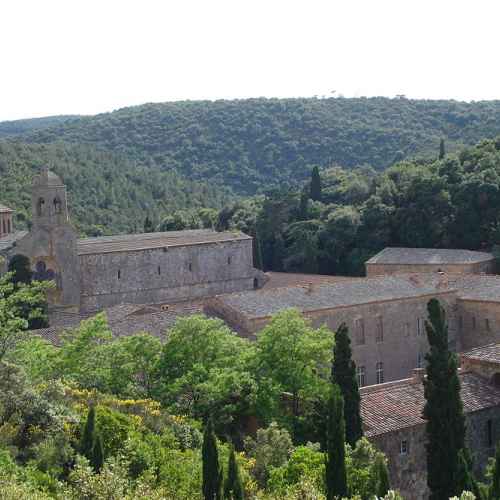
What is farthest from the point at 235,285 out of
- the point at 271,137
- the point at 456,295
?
the point at 271,137

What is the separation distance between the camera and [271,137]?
124 m

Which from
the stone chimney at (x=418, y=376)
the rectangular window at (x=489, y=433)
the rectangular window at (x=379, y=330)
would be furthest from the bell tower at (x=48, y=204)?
the rectangular window at (x=489, y=433)

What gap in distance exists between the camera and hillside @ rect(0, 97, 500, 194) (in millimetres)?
114375

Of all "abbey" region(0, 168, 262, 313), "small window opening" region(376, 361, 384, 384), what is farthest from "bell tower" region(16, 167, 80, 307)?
"small window opening" region(376, 361, 384, 384)

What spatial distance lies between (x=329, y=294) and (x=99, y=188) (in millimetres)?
51282

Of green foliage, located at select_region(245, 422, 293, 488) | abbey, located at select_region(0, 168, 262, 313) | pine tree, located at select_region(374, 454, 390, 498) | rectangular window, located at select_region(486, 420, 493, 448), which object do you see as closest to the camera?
pine tree, located at select_region(374, 454, 390, 498)

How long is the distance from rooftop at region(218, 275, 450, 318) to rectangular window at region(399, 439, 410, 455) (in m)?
10.2

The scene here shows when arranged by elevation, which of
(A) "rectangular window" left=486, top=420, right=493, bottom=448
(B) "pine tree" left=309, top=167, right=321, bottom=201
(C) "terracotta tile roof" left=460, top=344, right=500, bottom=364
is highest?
(B) "pine tree" left=309, top=167, right=321, bottom=201

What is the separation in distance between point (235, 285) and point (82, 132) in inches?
3429

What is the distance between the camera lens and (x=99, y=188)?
87.2m

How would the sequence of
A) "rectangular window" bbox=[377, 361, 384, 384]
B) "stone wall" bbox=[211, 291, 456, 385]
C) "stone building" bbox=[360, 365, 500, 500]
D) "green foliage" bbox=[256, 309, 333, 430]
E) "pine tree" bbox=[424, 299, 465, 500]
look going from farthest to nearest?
"rectangular window" bbox=[377, 361, 384, 384]
"stone wall" bbox=[211, 291, 456, 385]
"green foliage" bbox=[256, 309, 333, 430]
"stone building" bbox=[360, 365, 500, 500]
"pine tree" bbox=[424, 299, 465, 500]

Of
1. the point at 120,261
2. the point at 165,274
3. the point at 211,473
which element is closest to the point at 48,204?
the point at 120,261

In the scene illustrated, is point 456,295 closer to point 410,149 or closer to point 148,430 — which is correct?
point 148,430

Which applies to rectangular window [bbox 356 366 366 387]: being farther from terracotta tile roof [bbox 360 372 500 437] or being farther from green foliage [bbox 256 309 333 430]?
green foliage [bbox 256 309 333 430]
